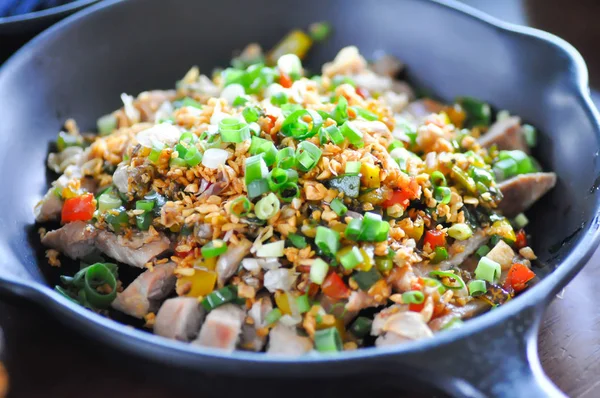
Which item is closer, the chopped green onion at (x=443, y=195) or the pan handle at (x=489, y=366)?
the pan handle at (x=489, y=366)

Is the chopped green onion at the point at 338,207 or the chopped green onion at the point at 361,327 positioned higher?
the chopped green onion at the point at 338,207

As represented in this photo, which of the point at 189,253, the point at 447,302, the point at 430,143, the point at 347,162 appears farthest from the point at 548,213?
the point at 189,253

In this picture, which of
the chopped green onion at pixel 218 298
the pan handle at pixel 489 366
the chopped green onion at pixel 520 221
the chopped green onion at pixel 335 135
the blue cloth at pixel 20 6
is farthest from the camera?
the blue cloth at pixel 20 6

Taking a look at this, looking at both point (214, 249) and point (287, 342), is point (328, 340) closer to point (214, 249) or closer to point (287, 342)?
point (287, 342)

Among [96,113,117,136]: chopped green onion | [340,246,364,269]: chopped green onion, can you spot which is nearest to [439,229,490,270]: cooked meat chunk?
[340,246,364,269]: chopped green onion

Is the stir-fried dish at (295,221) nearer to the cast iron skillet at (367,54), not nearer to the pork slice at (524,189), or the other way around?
the pork slice at (524,189)

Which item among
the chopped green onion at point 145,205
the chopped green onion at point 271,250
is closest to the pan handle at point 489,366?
the chopped green onion at point 271,250

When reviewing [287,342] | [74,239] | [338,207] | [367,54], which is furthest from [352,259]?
[367,54]
